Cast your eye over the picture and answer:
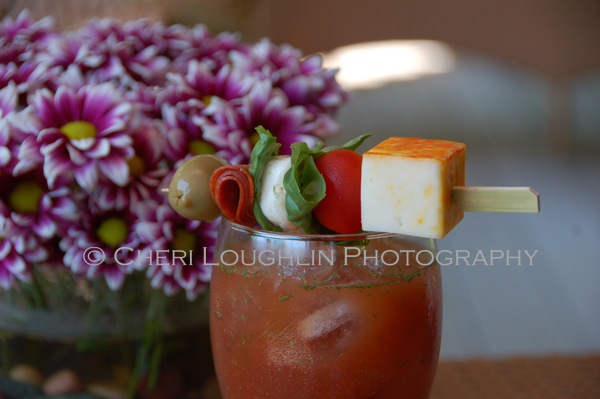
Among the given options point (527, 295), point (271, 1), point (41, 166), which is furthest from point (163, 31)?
point (271, 1)

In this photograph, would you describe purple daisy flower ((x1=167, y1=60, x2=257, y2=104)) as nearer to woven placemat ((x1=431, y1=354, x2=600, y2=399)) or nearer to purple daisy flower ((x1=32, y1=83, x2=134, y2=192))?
purple daisy flower ((x1=32, y1=83, x2=134, y2=192))

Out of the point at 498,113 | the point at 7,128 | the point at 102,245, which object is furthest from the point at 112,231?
the point at 498,113

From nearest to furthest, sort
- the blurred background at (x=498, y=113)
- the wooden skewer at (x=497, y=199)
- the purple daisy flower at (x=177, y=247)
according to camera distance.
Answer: the wooden skewer at (x=497, y=199) → the purple daisy flower at (x=177, y=247) → the blurred background at (x=498, y=113)

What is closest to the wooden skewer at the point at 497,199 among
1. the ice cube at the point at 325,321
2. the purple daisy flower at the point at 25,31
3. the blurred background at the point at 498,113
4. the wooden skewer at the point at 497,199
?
the wooden skewer at the point at 497,199

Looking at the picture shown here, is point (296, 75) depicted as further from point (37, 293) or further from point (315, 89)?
point (37, 293)

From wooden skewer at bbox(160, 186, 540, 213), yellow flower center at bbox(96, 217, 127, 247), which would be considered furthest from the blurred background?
wooden skewer at bbox(160, 186, 540, 213)

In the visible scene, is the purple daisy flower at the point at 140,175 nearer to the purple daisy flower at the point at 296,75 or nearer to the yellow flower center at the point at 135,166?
the yellow flower center at the point at 135,166
